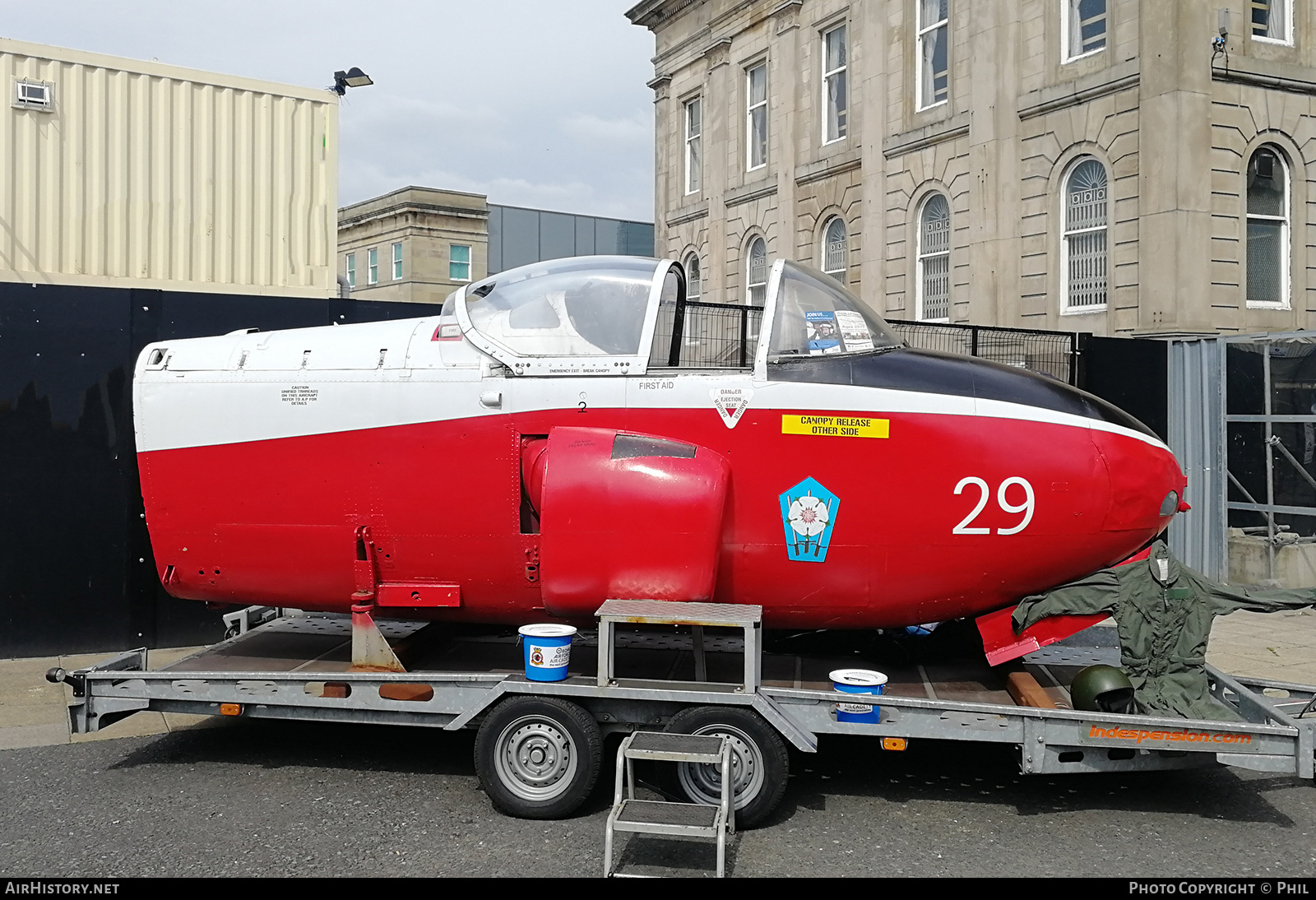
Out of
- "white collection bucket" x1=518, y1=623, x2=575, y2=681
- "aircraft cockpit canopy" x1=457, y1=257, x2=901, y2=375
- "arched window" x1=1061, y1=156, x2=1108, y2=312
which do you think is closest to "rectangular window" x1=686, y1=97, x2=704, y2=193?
"arched window" x1=1061, y1=156, x2=1108, y2=312

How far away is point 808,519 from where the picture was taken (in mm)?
6273

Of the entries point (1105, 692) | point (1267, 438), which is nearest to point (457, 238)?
point (1267, 438)

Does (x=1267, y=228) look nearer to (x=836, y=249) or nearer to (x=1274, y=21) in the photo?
(x=1274, y=21)

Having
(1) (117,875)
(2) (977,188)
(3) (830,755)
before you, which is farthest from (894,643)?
(2) (977,188)

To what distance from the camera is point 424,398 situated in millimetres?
6535

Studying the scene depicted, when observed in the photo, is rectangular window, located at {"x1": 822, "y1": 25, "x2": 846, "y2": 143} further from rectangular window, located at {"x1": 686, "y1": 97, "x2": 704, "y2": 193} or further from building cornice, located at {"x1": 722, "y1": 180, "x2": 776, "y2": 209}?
rectangular window, located at {"x1": 686, "y1": 97, "x2": 704, "y2": 193}

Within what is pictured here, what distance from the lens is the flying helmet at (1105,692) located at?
5934 mm

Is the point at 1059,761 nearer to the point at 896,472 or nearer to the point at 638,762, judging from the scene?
the point at 896,472

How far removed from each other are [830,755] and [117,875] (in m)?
4.06

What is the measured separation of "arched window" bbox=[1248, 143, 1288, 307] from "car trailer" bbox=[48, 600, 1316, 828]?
12.6 meters

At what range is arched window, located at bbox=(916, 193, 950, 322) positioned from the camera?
68.4 ft

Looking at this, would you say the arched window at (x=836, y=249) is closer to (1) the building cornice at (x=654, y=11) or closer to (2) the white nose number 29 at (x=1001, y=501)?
(1) the building cornice at (x=654, y=11)

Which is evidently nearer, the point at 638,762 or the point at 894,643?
the point at 638,762

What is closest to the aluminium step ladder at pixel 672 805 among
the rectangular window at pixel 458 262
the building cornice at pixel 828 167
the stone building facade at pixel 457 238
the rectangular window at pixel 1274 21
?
the rectangular window at pixel 1274 21
